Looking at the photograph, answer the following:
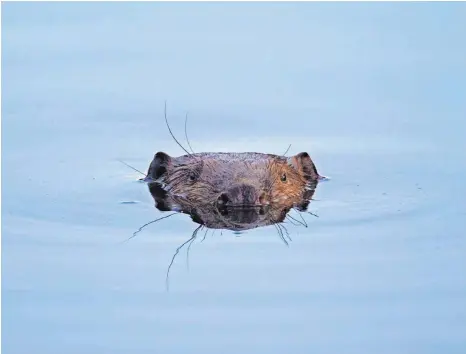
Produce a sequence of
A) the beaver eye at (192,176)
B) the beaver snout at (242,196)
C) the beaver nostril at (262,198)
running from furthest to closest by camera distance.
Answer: the beaver eye at (192,176) < the beaver nostril at (262,198) < the beaver snout at (242,196)

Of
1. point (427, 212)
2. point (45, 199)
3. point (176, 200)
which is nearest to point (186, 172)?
point (176, 200)

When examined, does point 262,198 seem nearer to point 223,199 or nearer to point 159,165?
point 223,199

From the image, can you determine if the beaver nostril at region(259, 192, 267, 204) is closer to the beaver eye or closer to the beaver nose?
the beaver nose

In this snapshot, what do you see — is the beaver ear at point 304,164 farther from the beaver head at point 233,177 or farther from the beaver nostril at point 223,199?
the beaver nostril at point 223,199

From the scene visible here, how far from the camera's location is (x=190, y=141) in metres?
14.1

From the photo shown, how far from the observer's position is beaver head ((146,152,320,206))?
11547 millimetres

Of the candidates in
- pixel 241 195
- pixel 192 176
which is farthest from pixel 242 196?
pixel 192 176

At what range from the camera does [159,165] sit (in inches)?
497

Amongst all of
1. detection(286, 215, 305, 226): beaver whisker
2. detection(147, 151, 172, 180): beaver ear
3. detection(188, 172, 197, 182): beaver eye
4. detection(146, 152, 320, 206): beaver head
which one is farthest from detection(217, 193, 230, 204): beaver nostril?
detection(147, 151, 172, 180): beaver ear

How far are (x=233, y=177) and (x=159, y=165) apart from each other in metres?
1.08

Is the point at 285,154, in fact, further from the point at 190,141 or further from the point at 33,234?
the point at 33,234

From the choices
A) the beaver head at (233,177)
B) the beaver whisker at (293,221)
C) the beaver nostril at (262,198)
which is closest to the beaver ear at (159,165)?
the beaver head at (233,177)

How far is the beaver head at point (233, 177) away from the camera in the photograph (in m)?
11.5

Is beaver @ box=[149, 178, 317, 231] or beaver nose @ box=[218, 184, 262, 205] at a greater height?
beaver nose @ box=[218, 184, 262, 205]
